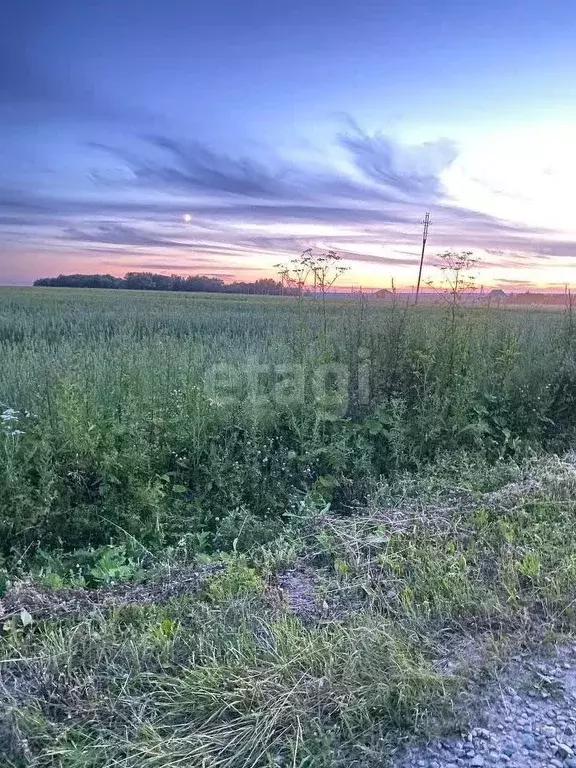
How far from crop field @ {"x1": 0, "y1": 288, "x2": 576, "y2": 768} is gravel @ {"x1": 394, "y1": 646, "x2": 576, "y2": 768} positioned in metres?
0.08

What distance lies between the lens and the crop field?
92.6 inches

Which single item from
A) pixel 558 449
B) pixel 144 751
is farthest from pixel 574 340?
→ pixel 144 751

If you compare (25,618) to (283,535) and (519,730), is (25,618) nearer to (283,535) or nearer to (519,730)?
(283,535)

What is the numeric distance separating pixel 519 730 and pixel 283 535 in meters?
2.05

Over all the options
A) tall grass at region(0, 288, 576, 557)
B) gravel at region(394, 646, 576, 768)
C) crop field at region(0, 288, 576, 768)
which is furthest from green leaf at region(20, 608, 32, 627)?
gravel at region(394, 646, 576, 768)

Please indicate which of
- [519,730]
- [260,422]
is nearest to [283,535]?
[260,422]

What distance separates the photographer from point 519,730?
7.52 feet

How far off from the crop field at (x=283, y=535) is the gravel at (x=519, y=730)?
0.08 metres

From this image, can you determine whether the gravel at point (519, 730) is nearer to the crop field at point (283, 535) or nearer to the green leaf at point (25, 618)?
the crop field at point (283, 535)

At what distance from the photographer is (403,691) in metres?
2.39

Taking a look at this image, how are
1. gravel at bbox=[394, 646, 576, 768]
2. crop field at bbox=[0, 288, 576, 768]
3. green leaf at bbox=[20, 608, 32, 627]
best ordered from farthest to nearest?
green leaf at bbox=[20, 608, 32, 627] < crop field at bbox=[0, 288, 576, 768] < gravel at bbox=[394, 646, 576, 768]

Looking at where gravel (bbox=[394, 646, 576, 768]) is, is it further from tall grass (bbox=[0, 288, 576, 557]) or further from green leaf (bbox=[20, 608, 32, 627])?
tall grass (bbox=[0, 288, 576, 557])

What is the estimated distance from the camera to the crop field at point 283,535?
7.72 ft

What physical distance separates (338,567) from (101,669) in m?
1.45
